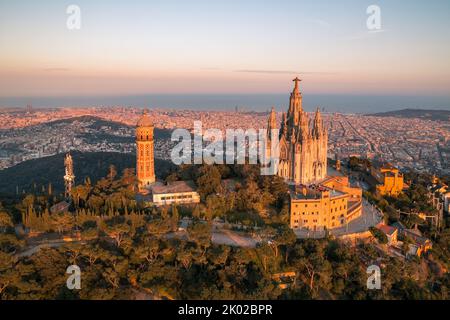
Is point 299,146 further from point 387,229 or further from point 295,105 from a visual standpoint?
point 387,229

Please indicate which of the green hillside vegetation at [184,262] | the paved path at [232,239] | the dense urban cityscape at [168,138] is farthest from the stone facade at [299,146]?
the dense urban cityscape at [168,138]

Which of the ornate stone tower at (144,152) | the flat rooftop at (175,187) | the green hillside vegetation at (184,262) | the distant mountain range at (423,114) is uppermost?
the distant mountain range at (423,114)

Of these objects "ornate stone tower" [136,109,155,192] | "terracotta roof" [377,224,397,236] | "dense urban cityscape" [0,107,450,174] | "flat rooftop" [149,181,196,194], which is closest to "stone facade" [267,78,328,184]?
"flat rooftop" [149,181,196,194]

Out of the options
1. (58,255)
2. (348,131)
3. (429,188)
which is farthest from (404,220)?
(348,131)

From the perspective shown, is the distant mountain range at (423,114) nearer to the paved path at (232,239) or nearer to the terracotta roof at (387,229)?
the terracotta roof at (387,229)
